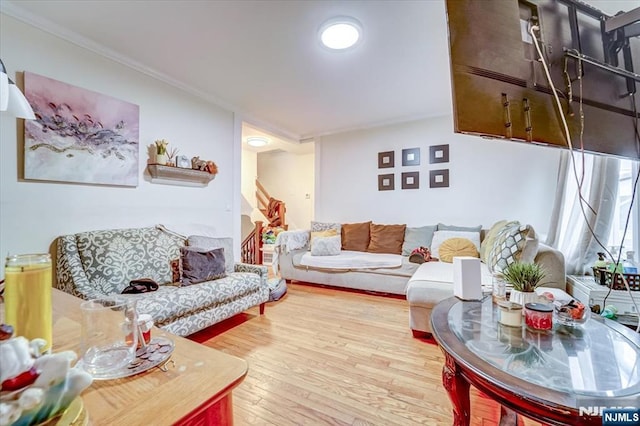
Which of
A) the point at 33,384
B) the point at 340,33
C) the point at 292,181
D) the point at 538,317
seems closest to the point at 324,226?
the point at 292,181

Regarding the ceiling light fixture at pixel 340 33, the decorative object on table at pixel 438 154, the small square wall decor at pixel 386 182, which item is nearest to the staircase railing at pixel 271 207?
the small square wall decor at pixel 386 182

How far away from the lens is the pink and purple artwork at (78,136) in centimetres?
198

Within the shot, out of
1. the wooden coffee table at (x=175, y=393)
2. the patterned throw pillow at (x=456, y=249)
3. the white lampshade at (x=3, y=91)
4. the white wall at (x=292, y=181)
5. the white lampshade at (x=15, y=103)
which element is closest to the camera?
the wooden coffee table at (x=175, y=393)

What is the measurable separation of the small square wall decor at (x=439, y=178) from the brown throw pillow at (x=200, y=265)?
122 inches

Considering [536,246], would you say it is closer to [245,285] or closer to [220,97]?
[245,285]

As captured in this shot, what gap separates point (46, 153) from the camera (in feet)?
6.67

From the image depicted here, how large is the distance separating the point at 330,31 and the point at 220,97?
6.02 ft

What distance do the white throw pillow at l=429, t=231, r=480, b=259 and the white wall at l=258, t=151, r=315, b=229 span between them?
3208mm

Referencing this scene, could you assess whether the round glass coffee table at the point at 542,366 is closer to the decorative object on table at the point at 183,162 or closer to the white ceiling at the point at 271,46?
the white ceiling at the point at 271,46

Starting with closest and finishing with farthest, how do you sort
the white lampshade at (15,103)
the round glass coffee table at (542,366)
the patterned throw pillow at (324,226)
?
the round glass coffee table at (542,366) < the white lampshade at (15,103) < the patterned throw pillow at (324,226)

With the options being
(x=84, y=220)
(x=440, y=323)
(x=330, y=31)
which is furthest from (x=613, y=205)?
(x=84, y=220)

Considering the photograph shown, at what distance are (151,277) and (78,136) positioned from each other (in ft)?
4.33

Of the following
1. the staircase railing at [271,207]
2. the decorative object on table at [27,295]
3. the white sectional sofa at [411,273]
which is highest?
the staircase railing at [271,207]

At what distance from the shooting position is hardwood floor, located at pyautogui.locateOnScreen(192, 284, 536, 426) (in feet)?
4.44
